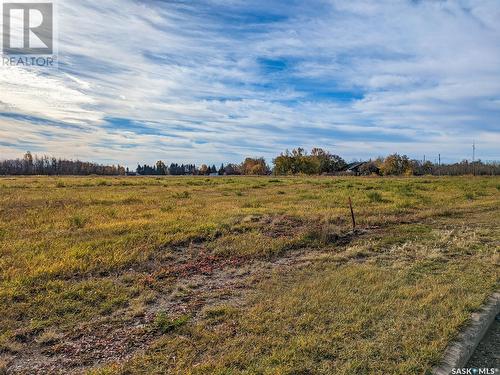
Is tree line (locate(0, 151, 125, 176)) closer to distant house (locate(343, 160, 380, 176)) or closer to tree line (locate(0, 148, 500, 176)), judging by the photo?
tree line (locate(0, 148, 500, 176))

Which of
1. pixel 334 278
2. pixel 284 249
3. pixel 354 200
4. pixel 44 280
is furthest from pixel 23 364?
pixel 354 200

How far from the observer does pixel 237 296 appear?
6168 millimetres

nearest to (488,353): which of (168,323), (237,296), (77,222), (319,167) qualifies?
(237,296)

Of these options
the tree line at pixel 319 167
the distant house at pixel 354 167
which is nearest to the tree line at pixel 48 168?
the tree line at pixel 319 167

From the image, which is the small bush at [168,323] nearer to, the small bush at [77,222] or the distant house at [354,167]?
the small bush at [77,222]

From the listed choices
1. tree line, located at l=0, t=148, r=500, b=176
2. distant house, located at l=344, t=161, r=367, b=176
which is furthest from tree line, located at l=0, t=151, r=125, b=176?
distant house, located at l=344, t=161, r=367, b=176

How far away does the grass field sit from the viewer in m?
4.14

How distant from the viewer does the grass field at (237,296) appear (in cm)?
414

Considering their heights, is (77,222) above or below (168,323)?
above

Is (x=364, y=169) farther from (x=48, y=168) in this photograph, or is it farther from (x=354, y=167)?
(x=48, y=168)

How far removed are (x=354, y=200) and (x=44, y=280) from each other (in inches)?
669

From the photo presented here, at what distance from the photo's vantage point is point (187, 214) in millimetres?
15258

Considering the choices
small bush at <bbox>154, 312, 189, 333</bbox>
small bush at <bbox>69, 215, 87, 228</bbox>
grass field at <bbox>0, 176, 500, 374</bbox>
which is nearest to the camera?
grass field at <bbox>0, 176, 500, 374</bbox>

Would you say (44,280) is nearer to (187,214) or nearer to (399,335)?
(399,335)
